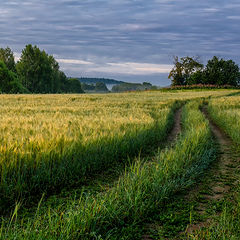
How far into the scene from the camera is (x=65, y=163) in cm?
515

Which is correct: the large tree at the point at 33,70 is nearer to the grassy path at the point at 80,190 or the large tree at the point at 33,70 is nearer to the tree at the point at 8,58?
the tree at the point at 8,58

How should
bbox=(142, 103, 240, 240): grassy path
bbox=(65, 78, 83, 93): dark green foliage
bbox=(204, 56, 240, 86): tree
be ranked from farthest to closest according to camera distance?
bbox=(65, 78, 83, 93): dark green foliage < bbox=(204, 56, 240, 86): tree < bbox=(142, 103, 240, 240): grassy path

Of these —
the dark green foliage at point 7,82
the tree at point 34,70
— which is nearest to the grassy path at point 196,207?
the dark green foliage at point 7,82

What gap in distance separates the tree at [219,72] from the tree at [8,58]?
2191 inches

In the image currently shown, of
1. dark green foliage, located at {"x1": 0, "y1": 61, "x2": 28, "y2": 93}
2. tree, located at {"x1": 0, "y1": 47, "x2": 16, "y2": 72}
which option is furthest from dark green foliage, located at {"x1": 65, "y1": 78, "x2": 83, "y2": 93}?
dark green foliage, located at {"x1": 0, "y1": 61, "x2": 28, "y2": 93}

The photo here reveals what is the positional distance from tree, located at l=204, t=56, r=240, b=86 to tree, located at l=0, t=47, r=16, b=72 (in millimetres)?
55660

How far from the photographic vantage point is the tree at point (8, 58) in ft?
263

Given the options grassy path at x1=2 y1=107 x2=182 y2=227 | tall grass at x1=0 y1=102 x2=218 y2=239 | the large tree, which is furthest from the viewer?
the large tree

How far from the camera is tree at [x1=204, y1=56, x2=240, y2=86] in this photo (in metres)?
82.4

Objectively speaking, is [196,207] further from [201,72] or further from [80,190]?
[201,72]

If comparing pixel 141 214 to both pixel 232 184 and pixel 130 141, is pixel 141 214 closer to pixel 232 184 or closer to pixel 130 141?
pixel 232 184

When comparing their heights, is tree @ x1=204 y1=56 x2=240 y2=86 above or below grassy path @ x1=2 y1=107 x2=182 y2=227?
above

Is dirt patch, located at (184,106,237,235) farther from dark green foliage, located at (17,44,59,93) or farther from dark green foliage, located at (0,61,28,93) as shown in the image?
dark green foliage, located at (17,44,59,93)

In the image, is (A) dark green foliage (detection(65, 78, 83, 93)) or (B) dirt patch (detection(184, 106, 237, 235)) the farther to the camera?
(A) dark green foliage (detection(65, 78, 83, 93))
